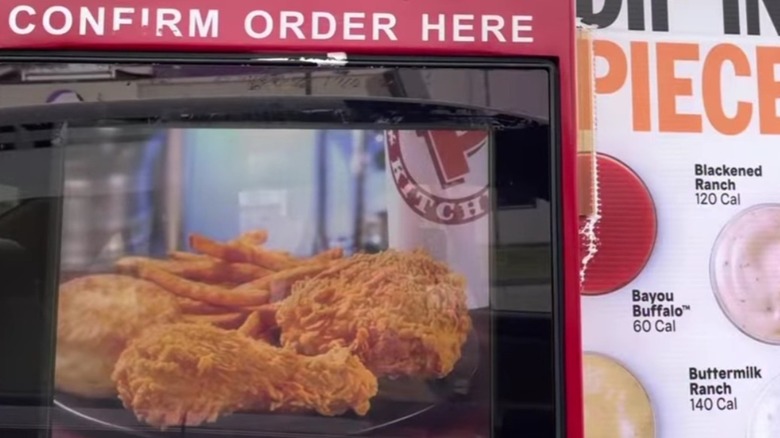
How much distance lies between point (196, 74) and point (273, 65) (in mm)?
130

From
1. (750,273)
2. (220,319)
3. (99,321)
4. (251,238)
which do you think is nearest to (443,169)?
(251,238)

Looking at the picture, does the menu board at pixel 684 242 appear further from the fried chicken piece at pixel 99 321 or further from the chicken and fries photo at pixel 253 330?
the fried chicken piece at pixel 99 321

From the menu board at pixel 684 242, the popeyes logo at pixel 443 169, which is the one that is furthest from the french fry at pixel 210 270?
the menu board at pixel 684 242

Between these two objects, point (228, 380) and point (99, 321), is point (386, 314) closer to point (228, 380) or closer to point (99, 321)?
point (228, 380)

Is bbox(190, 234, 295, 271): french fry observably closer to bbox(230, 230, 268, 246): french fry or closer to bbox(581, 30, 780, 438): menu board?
bbox(230, 230, 268, 246): french fry

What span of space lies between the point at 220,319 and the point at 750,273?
1110mm

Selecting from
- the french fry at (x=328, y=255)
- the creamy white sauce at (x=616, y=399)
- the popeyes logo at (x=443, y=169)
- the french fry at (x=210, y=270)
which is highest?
the popeyes logo at (x=443, y=169)

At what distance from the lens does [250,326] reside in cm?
127

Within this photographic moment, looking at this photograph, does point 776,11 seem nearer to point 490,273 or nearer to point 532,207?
point 532,207

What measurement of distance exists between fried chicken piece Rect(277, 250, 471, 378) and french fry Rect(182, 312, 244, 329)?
69 mm

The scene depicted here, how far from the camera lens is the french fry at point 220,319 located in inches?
50.3

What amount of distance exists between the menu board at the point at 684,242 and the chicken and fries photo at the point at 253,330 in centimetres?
50

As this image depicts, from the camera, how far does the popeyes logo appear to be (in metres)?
1.29

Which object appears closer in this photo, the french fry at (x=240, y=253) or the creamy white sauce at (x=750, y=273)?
the french fry at (x=240, y=253)
